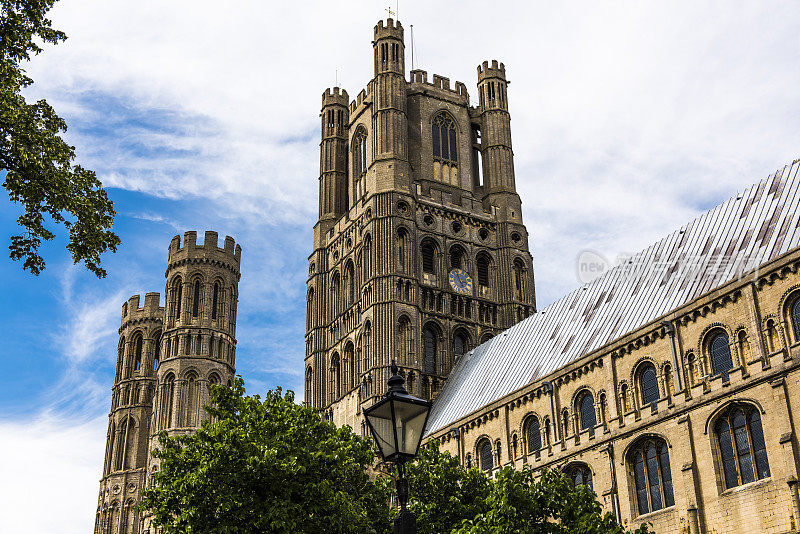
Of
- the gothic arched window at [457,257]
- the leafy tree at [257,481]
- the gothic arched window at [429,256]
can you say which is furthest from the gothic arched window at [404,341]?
the leafy tree at [257,481]

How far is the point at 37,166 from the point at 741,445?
31.2 metres

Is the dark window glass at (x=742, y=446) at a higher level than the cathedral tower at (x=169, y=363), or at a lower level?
lower

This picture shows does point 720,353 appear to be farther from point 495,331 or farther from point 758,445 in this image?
point 495,331

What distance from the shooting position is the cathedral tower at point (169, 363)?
94.5m

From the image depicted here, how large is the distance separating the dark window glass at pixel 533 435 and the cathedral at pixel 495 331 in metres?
0.18

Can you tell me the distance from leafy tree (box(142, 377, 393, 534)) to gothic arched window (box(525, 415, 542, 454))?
64.0 ft

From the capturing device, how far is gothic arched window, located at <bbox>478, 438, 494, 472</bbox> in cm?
5650

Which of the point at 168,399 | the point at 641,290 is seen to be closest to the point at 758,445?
the point at 641,290

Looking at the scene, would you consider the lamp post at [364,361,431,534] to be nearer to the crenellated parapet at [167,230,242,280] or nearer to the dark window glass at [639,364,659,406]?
the dark window glass at [639,364,659,406]

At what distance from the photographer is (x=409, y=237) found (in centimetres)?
7394

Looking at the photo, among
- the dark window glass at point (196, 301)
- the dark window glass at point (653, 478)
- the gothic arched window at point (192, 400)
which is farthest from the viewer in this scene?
the dark window glass at point (196, 301)

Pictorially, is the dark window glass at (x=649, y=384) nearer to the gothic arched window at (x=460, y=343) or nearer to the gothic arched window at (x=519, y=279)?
the gothic arched window at (x=460, y=343)

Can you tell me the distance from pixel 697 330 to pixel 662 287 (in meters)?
5.81

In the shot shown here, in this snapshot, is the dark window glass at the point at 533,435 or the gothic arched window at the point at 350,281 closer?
the dark window glass at the point at 533,435
